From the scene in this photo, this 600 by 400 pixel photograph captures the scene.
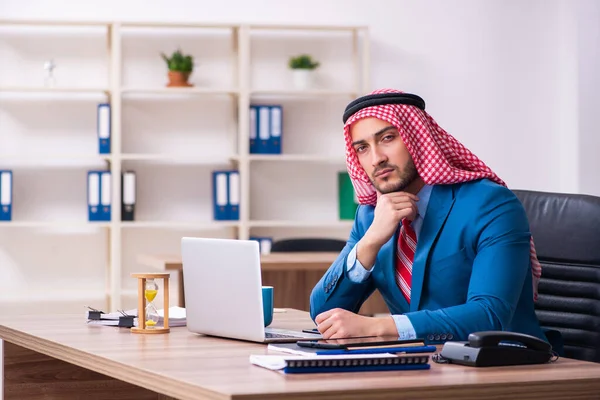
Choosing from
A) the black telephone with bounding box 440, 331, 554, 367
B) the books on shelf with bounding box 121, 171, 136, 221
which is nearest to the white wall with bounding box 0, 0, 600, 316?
the books on shelf with bounding box 121, 171, 136, 221

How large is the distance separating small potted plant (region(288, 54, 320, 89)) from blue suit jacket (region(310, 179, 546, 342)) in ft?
12.0

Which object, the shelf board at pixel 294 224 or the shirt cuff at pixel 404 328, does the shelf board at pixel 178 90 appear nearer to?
the shelf board at pixel 294 224

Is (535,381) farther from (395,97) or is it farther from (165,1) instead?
(165,1)

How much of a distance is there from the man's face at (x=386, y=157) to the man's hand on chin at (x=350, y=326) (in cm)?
49

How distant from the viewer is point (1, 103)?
580 centimetres

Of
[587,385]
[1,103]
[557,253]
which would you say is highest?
[1,103]

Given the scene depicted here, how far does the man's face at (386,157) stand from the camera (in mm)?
2264

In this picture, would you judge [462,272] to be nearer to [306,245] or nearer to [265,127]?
[306,245]

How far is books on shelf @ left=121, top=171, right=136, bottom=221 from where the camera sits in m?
5.63

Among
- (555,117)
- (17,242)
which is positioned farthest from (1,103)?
(555,117)

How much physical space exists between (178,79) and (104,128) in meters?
0.54

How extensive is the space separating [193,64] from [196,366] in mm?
4403

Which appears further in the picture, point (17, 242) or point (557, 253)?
point (17, 242)

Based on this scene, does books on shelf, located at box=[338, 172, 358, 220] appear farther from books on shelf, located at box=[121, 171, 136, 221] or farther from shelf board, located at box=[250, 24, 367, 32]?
books on shelf, located at box=[121, 171, 136, 221]
